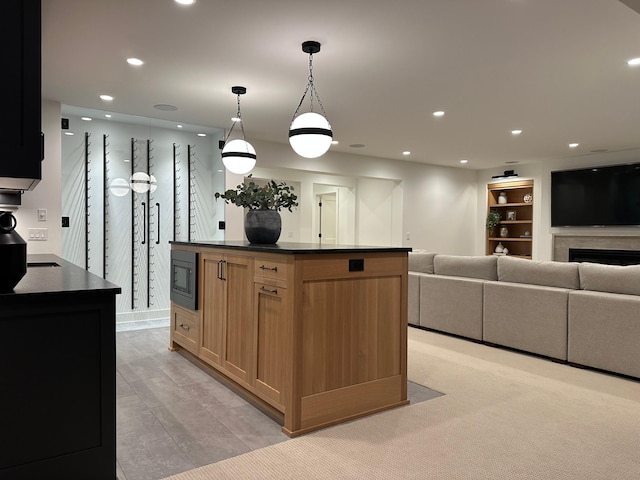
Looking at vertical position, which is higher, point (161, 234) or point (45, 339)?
point (161, 234)

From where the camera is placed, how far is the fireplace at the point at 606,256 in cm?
749

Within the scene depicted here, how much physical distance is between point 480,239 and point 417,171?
236 cm

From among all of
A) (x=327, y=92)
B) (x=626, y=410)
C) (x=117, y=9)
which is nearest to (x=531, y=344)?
(x=626, y=410)

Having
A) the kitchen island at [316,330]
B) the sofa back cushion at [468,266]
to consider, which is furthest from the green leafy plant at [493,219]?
the kitchen island at [316,330]

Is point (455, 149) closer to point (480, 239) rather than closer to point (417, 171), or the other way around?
point (417, 171)

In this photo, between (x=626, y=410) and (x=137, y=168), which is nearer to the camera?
(x=626, y=410)

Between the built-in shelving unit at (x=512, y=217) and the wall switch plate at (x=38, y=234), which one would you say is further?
the built-in shelving unit at (x=512, y=217)

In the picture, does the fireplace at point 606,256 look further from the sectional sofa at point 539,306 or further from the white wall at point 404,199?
the sectional sofa at point 539,306

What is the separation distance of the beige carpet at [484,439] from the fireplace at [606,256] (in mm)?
4859

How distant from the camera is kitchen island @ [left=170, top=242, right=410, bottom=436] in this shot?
8.38 ft

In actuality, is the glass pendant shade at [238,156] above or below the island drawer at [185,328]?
above

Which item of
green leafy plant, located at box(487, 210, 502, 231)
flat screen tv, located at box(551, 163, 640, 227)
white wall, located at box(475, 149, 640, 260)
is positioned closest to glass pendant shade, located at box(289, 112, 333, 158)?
flat screen tv, located at box(551, 163, 640, 227)

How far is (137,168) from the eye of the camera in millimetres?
5852

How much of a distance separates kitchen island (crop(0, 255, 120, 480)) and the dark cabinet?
45cm
